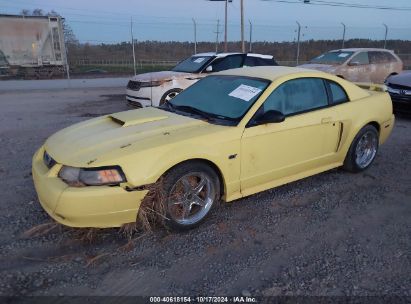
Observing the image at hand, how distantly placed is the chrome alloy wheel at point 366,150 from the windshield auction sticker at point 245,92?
1903 mm

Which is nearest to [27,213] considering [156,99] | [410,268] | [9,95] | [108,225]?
[108,225]

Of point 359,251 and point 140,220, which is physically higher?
point 140,220

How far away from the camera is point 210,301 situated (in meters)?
2.62

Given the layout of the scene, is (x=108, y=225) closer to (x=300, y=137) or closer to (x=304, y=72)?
(x=300, y=137)

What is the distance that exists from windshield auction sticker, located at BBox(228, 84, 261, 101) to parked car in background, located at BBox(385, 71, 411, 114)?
5978mm

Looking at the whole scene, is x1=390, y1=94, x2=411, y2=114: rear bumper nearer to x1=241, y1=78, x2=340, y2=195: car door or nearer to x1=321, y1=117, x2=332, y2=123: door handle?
x1=241, y1=78, x2=340, y2=195: car door

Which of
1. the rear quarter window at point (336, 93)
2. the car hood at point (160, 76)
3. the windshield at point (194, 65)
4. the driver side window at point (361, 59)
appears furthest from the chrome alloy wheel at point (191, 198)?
the driver side window at point (361, 59)

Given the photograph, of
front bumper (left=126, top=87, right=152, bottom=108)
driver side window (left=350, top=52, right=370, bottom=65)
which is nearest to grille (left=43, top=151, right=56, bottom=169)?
front bumper (left=126, top=87, right=152, bottom=108)

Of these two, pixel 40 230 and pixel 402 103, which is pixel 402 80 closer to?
pixel 402 103

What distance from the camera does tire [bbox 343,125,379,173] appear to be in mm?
4828

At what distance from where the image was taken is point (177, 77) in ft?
29.9

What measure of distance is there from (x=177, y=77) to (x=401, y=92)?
534 cm

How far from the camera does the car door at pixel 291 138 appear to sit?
3.76 meters

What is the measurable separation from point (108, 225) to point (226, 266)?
3.54ft
